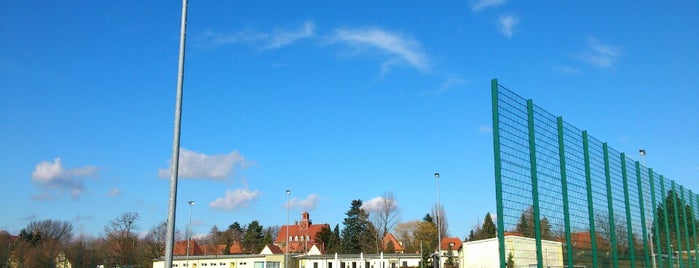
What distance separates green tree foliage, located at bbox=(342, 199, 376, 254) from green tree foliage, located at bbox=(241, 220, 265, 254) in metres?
29.5

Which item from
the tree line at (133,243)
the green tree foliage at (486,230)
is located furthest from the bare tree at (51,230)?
the green tree foliage at (486,230)

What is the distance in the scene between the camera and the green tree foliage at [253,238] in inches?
4943

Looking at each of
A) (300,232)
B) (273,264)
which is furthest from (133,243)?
(300,232)

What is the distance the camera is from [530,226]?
8344 millimetres

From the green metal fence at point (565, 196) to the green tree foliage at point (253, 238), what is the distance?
11461cm

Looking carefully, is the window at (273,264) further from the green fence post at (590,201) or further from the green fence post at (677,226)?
the green fence post at (590,201)

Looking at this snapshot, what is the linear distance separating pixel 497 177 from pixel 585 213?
3888 mm

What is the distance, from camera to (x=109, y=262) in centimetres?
8088

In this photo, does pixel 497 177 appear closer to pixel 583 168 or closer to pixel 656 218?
pixel 583 168

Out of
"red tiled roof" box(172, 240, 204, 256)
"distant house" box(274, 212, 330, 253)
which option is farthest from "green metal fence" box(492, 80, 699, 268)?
"distant house" box(274, 212, 330, 253)

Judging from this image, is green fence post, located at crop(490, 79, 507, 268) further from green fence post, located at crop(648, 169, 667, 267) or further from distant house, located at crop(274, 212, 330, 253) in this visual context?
distant house, located at crop(274, 212, 330, 253)

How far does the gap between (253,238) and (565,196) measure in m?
122

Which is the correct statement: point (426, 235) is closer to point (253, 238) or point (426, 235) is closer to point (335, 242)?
point (335, 242)

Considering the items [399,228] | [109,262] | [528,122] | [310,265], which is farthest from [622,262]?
[399,228]
